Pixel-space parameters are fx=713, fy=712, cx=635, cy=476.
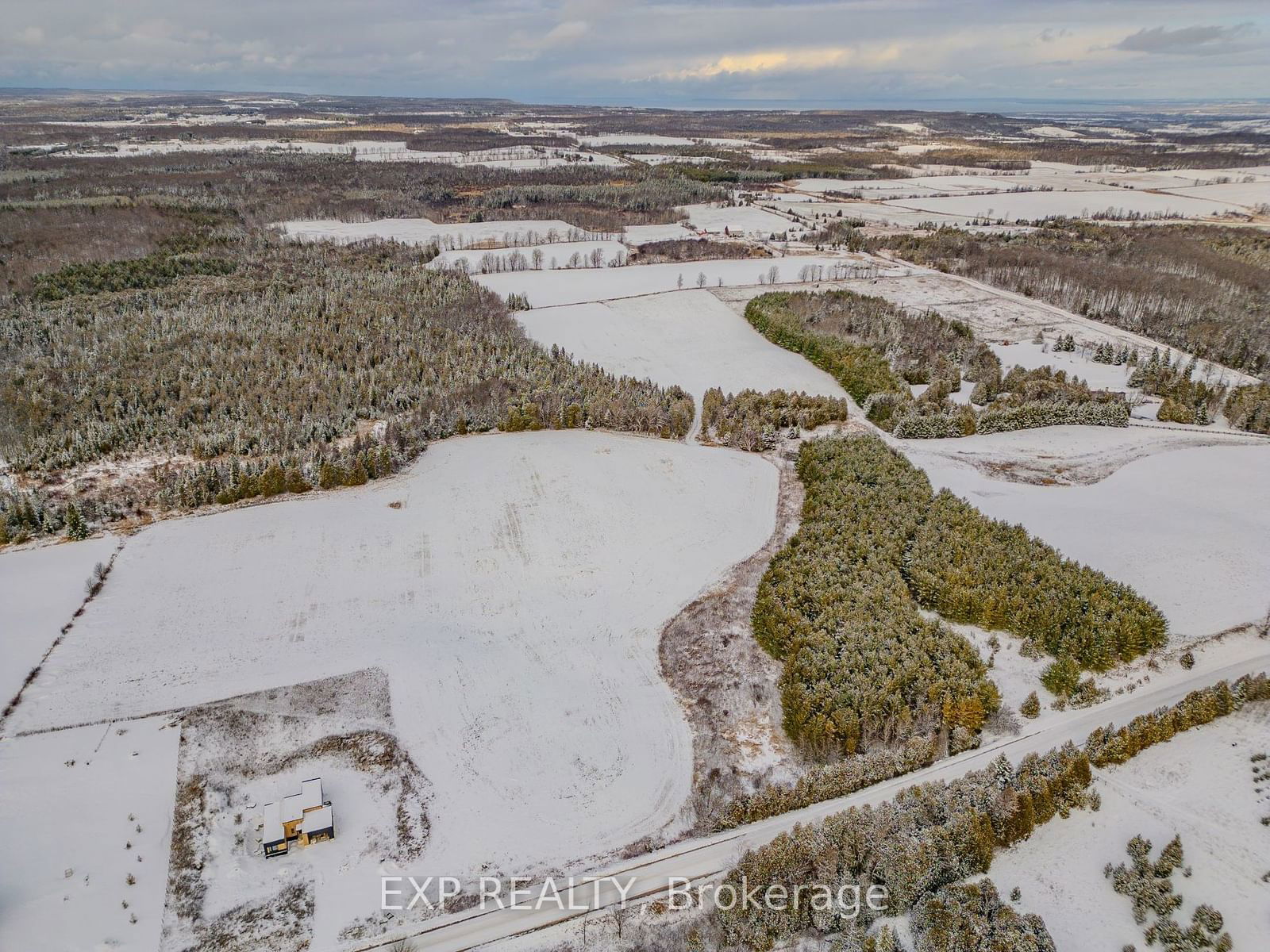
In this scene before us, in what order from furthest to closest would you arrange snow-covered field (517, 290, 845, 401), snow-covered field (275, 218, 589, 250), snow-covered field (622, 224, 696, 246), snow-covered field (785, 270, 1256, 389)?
1. snow-covered field (622, 224, 696, 246)
2. snow-covered field (275, 218, 589, 250)
3. snow-covered field (785, 270, 1256, 389)
4. snow-covered field (517, 290, 845, 401)

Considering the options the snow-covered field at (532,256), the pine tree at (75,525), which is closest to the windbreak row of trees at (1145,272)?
the snow-covered field at (532,256)

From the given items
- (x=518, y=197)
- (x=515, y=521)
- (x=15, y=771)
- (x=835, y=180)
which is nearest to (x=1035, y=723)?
(x=515, y=521)

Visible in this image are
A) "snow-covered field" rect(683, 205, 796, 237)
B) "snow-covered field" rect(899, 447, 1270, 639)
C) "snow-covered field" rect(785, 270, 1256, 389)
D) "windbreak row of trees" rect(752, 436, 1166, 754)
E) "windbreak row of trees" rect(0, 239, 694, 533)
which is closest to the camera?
"windbreak row of trees" rect(752, 436, 1166, 754)

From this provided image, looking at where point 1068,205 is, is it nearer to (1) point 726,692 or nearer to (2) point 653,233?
(2) point 653,233

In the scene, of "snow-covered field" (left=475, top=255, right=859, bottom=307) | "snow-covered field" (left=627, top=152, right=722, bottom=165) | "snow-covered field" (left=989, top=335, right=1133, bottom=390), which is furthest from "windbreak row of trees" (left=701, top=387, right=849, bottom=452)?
"snow-covered field" (left=627, top=152, right=722, bottom=165)

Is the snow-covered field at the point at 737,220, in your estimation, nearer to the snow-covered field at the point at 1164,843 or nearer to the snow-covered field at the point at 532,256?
the snow-covered field at the point at 532,256

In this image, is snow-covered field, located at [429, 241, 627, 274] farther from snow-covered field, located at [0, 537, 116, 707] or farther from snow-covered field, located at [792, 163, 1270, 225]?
snow-covered field, located at [0, 537, 116, 707]

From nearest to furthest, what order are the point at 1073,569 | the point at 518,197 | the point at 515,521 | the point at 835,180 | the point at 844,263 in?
the point at 1073,569, the point at 515,521, the point at 844,263, the point at 518,197, the point at 835,180

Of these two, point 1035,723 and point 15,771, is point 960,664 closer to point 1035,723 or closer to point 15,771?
point 1035,723
